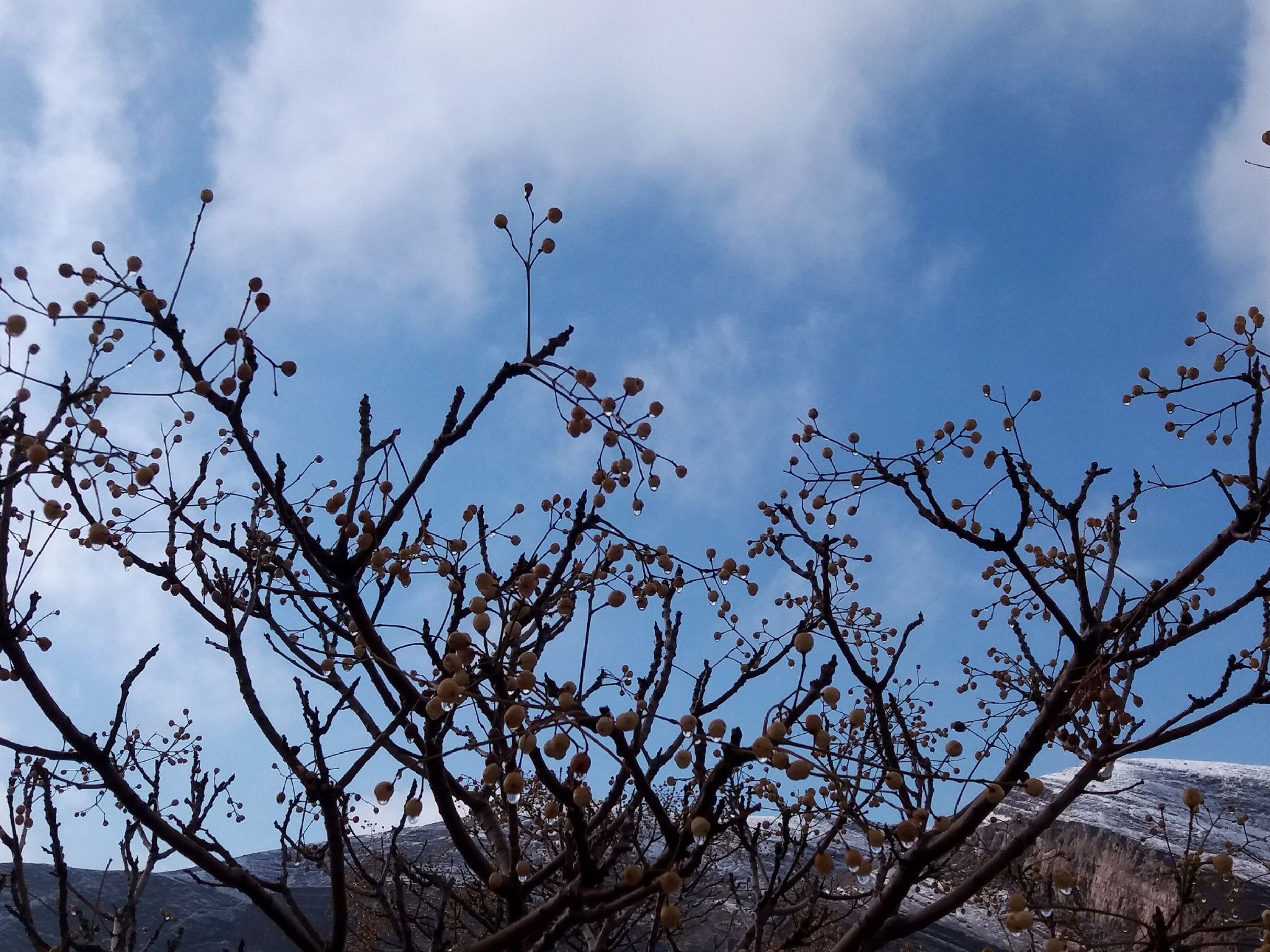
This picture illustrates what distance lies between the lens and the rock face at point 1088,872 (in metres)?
20.7

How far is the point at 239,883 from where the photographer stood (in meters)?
2.88

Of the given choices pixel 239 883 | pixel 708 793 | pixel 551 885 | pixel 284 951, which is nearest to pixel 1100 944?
pixel 708 793

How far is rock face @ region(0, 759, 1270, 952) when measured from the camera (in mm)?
20734

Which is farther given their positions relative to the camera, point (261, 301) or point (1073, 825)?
point (1073, 825)

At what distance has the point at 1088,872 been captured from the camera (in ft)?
71.8

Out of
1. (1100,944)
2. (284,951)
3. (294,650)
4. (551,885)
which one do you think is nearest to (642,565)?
(294,650)

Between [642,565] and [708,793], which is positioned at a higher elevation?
[642,565]

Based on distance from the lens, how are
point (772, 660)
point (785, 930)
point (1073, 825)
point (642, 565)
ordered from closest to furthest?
1. point (642, 565)
2. point (772, 660)
3. point (785, 930)
4. point (1073, 825)

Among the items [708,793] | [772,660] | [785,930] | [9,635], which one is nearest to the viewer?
[708,793]

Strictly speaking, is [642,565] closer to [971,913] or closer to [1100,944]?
[1100,944]

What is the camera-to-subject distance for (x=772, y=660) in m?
4.07

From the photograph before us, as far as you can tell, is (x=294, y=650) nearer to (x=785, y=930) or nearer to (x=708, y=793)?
(x=708, y=793)

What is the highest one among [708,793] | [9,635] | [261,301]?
[261,301]

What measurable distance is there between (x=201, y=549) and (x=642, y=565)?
6.92 feet
